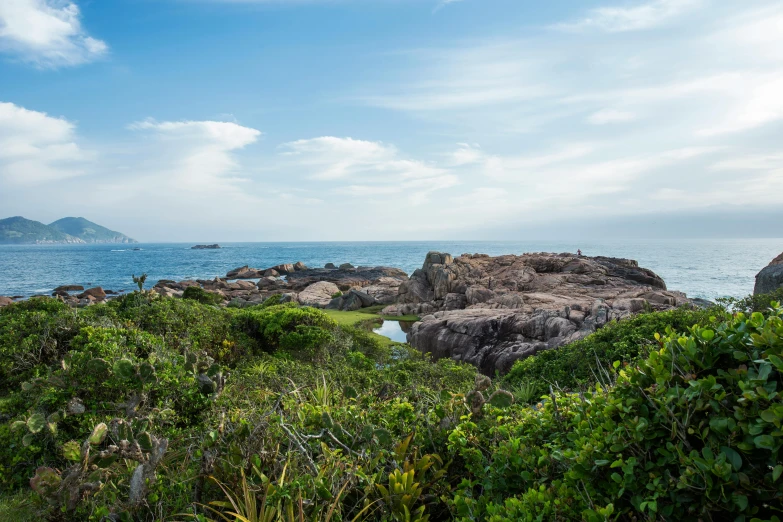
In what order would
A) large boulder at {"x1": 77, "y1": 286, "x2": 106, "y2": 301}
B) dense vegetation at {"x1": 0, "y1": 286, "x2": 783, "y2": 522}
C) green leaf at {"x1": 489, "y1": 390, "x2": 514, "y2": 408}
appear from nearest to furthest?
1. dense vegetation at {"x1": 0, "y1": 286, "x2": 783, "y2": 522}
2. green leaf at {"x1": 489, "y1": 390, "x2": 514, "y2": 408}
3. large boulder at {"x1": 77, "y1": 286, "x2": 106, "y2": 301}

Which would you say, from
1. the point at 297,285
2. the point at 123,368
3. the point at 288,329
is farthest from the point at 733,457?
the point at 297,285

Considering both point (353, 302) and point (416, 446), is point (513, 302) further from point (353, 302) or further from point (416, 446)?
point (416, 446)

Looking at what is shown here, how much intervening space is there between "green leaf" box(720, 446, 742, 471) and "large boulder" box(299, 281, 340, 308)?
96.4 ft

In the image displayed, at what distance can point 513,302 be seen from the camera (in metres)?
20.3

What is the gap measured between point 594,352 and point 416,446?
6044 mm

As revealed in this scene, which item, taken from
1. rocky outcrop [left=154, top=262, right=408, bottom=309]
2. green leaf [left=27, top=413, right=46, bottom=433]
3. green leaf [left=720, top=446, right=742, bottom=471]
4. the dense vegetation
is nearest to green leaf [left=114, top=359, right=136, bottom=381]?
the dense vegetation

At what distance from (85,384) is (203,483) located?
138 inches

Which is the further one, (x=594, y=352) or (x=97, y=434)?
(x=594, y=352)

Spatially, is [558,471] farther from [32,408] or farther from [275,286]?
[275,286]

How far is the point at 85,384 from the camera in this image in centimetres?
643

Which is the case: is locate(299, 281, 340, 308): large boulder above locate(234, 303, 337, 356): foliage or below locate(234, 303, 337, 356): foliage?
below

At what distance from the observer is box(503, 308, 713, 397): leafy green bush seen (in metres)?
8.93

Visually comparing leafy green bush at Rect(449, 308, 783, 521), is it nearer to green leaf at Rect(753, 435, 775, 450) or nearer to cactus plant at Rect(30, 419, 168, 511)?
green leaf at Rect(753, 435, 775, 450)

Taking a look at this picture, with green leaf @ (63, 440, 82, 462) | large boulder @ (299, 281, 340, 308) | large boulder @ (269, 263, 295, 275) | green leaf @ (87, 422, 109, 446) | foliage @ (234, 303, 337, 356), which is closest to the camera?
green leaf @ (87, 422, 109, 446)
